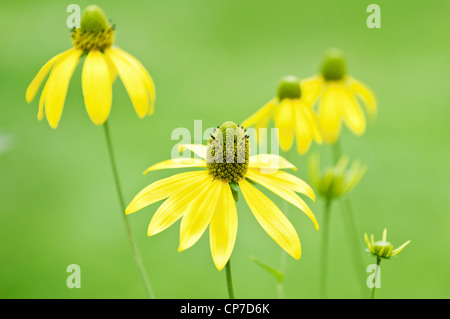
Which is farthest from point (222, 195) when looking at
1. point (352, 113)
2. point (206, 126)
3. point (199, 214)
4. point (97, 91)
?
point (206, 126)

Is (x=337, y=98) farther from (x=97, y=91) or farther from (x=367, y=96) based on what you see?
(x=97, y=91)

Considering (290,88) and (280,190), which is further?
(290,88)

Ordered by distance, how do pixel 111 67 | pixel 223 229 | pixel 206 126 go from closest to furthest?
pixel 223 229 → pixel 111 67 → pixel 206 126

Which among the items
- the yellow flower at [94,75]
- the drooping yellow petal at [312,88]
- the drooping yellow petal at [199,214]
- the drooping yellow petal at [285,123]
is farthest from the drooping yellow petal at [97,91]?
the drooping yellow petal at [312,88]

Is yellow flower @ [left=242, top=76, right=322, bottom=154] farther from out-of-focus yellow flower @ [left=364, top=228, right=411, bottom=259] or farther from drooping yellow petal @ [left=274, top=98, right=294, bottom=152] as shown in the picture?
out-of-focus yellow flower @ [left=364, top=228, right=411, bottom=259]

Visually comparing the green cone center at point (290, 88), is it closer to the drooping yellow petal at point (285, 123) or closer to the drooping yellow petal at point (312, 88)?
the drooping yellow petal at point (285, 123)

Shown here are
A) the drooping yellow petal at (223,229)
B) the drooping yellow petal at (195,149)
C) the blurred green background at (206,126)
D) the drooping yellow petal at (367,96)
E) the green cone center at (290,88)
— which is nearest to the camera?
the drooping yellow petal at (223,229)

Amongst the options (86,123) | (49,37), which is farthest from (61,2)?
(86,123)
